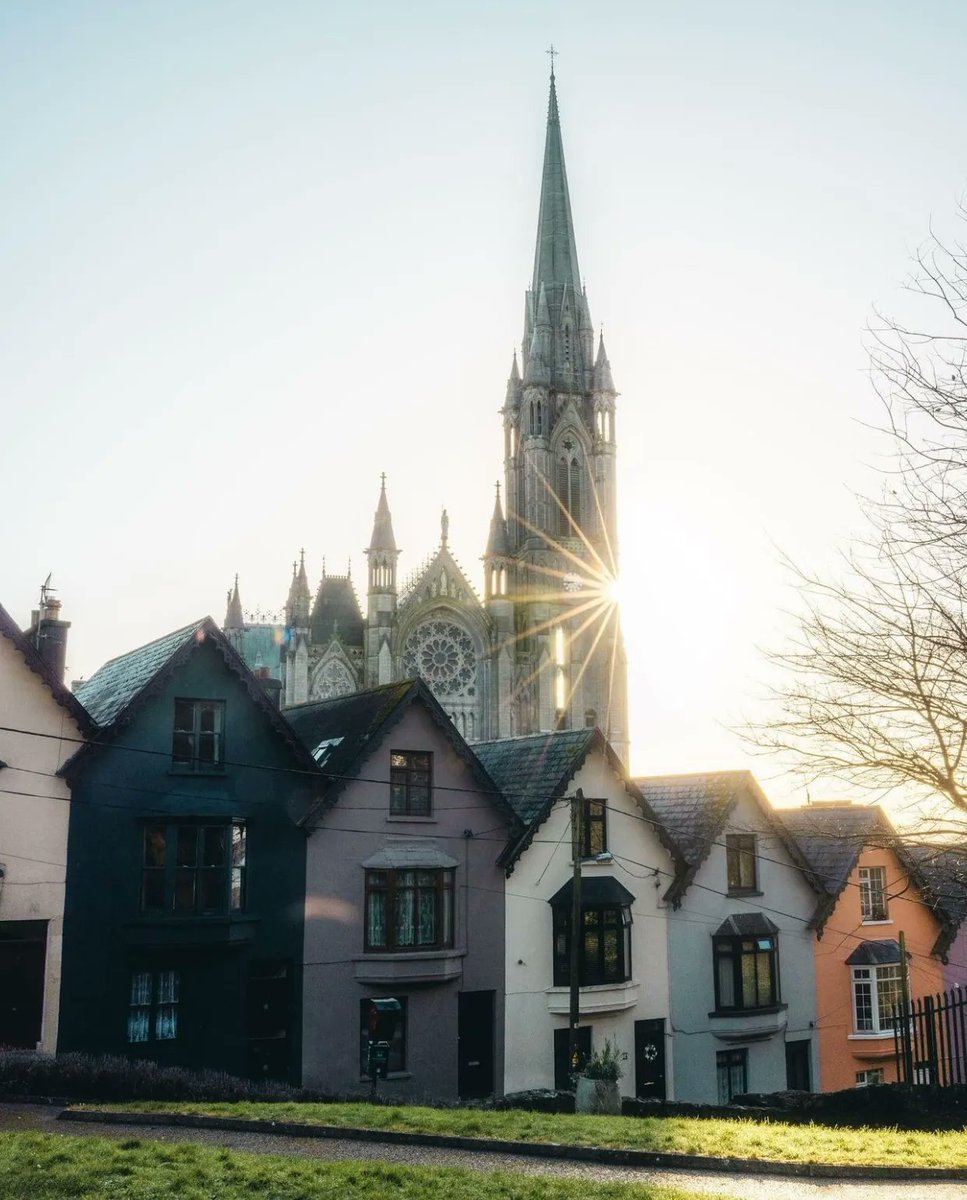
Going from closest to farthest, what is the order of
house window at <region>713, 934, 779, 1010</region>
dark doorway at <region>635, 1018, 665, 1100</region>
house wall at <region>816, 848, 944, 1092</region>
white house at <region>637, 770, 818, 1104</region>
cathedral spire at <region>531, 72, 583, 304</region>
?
dark doorway at <region>635, 1018, 665, 1100</region>, white house at <region>637, 770, 818, 1104</region>, house window at <region>713, 934, 779, 1010</region>, house wall at <region>816, 848, 944, 1092</region>, cathedral spire at <region>531, 72, 583, 304</region>

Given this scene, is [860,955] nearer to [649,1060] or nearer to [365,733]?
[649,1060]

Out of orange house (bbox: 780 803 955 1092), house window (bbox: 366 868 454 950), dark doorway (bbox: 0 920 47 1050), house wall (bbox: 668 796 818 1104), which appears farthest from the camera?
orange house (bbox: 780 803 955 1092)

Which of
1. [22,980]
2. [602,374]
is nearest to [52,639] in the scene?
[22,980]

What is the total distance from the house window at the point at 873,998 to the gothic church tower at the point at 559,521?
133 feet

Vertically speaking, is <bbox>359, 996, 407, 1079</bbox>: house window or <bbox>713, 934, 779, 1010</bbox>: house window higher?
<bbox>713, 934, 779, 1010</bbox>: house window

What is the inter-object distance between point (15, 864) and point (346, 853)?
6.45 meters

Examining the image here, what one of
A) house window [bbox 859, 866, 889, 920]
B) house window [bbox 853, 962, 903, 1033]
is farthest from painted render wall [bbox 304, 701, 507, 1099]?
house window [bbox 859, 866, 889, 920]

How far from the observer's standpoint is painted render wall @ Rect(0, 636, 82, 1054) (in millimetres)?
→ 20750

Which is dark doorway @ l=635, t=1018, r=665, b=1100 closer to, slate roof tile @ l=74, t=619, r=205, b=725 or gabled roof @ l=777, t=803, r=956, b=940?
gabled roof @ l=777, t=803, r=956, b=940

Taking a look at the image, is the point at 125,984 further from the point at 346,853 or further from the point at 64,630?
the point at 64,630

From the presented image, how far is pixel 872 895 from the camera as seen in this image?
3098cm

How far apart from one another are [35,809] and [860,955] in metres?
20.0

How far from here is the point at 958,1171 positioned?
43.2 feet

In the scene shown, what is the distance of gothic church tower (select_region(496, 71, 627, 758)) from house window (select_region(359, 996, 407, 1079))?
4648cm
